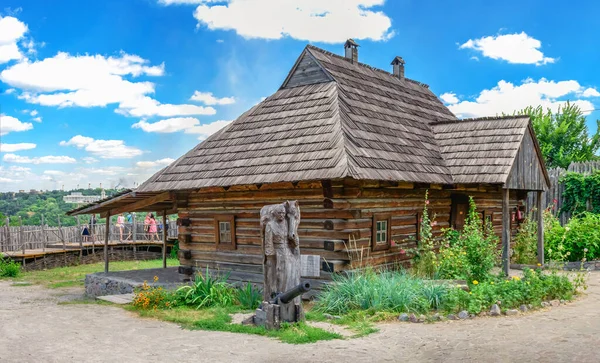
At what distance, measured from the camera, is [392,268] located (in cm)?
1249

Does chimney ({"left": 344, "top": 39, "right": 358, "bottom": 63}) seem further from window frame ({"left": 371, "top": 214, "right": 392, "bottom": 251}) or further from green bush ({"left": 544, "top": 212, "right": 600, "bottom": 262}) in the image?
green bush ({"left": 544, "top": 212, "right": 600, "bottom": 262})

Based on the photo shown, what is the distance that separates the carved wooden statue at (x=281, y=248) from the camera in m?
8.95

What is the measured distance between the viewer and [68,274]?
2000 centimetres

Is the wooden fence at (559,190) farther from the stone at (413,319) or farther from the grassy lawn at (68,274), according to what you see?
the grassy lawn at (68,274)

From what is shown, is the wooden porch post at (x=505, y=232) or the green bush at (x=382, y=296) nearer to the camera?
the green bush at (x=382, y=296)

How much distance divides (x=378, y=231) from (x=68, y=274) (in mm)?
12433

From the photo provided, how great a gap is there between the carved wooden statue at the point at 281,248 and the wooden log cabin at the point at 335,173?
1.72 meters

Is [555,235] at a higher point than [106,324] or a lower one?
higher

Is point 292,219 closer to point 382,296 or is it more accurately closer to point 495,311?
point 382,296

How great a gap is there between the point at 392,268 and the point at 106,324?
19.0 feet

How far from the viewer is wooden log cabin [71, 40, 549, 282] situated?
11320 mm

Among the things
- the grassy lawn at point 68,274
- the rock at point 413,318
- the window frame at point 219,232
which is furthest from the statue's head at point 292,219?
the grassy lawn at point 68,274

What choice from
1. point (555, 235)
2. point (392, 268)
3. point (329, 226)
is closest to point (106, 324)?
point (329, 226)

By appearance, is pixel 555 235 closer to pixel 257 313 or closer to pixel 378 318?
pixel 378 318
